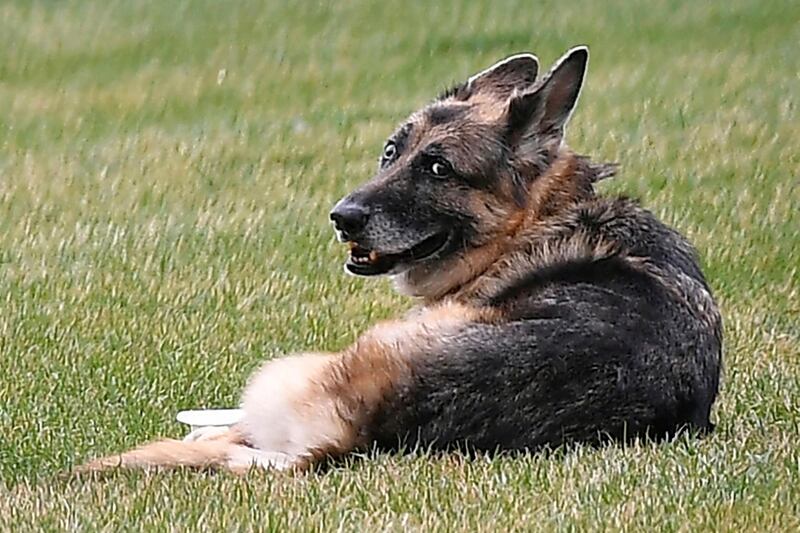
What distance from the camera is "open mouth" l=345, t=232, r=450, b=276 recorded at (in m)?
5.55

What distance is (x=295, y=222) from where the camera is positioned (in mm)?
10477

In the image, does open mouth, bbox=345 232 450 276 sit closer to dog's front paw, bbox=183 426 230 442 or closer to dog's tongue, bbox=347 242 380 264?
dog's tongue, bbox=347 242 380 264

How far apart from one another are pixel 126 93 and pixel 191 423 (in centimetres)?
1087

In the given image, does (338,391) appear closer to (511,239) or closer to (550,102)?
(511,239)

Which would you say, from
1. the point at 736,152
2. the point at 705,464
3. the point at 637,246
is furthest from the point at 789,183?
the point at 705,464

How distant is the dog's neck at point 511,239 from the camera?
554 centimetres

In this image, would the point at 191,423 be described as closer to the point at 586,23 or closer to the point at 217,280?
the point at 217,280

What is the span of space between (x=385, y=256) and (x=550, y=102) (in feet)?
2.82

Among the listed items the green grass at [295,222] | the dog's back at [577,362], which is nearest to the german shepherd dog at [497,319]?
the dog's back at [577,362]

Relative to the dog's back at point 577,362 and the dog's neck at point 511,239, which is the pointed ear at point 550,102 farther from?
the dog's back at point 577,362

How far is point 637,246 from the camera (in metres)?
5.36

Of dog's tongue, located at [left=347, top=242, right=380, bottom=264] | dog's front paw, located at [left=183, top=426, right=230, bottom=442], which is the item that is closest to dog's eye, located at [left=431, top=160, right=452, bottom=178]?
dog's tongue, located at [left=347, top=242, right=380, bottom=264]

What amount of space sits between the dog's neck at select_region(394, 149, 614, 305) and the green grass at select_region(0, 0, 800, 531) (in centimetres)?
101

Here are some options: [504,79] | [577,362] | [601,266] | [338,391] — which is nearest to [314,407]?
[338,391]
